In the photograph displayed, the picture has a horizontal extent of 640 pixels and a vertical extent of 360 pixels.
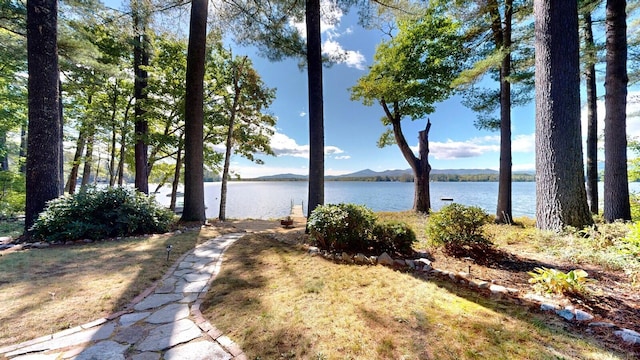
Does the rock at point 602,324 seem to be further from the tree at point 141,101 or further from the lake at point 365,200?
the tree at point 141,101

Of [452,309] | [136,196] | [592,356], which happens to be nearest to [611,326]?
[592,356]

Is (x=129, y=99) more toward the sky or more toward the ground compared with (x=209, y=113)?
more toward the sky

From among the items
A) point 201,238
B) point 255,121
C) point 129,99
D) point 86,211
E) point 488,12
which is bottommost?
point 201,238

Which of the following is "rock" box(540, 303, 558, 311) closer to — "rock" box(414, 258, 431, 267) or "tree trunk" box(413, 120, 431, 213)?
"rock" box(414, 258, 431, 267)

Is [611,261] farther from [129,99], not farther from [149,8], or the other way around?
[129,99]

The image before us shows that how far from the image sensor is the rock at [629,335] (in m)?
1.72

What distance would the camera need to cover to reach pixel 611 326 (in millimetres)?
1877

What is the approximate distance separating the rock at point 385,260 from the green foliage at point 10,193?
A: 43.8 ft

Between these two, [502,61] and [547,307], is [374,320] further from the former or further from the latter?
[502,61]

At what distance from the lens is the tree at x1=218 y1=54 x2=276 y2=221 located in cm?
980

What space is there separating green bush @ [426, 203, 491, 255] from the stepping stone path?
3.27 metres

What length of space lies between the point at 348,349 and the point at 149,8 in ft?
31.9

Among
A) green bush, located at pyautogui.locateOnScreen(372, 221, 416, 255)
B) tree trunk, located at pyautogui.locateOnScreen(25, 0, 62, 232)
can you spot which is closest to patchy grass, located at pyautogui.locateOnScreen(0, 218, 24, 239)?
tree trunk, located at pyautogui.locateOnScreen(25, 0, 62, 232)

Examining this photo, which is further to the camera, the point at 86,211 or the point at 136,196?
the point at 136,196
